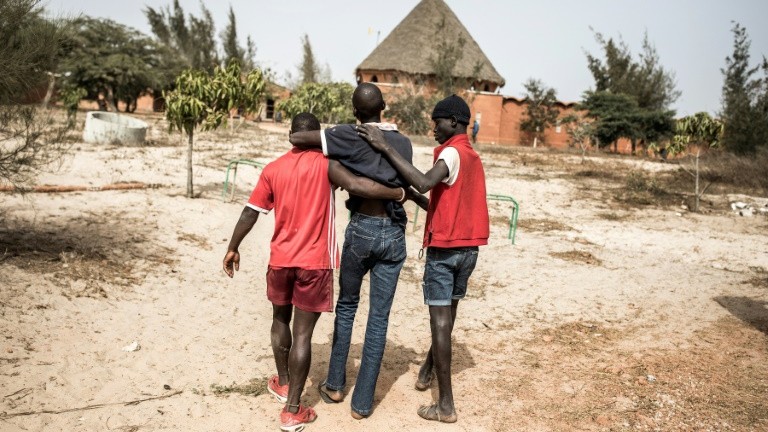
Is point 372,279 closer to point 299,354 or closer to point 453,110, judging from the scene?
point 299,354

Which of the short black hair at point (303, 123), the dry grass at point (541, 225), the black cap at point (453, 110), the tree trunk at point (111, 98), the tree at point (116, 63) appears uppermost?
the tree at point (116, 63)

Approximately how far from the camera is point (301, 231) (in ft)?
10.5

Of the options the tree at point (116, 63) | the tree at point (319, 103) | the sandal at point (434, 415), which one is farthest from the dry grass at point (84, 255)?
the tree at point (116, 63)

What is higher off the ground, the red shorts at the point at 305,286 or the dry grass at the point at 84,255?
the red shorts at the point at 305,286

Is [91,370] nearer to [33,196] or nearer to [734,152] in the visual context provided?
[33,196]

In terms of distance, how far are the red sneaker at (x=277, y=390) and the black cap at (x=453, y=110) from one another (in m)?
1.93

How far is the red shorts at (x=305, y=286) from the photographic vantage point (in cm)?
323

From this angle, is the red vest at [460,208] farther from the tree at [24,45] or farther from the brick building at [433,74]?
the brick building at [433,74]

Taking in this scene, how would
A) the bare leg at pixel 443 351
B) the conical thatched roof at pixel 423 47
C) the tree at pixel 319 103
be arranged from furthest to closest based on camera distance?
the conical thatched roof at pixel 423 47 < the tree at pixel 319 103 < the bare leg at pixel 443 351

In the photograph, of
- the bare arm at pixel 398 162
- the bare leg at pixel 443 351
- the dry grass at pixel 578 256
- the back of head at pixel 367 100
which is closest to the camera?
the bare arm at pixel 398 162

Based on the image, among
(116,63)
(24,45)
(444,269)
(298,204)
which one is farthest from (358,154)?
(116,63)

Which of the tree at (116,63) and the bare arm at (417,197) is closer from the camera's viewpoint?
the bare arm at (417,197)

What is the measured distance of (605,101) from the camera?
33.0 metres

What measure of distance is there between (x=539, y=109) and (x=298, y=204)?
3466 cm
